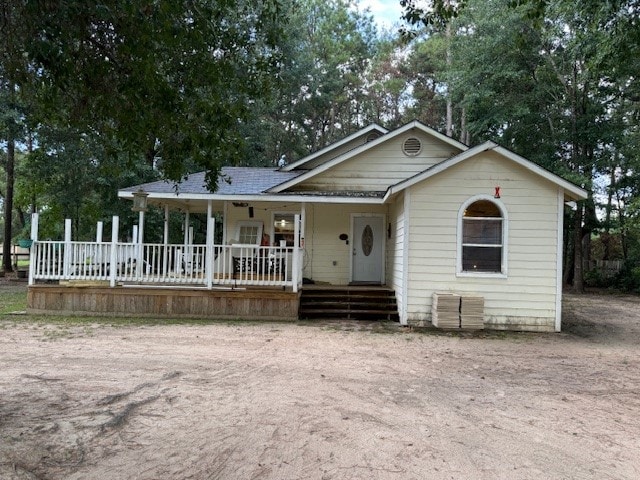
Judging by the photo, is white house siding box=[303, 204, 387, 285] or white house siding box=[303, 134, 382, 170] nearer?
white house siding box=[303, 204, 387, 285]

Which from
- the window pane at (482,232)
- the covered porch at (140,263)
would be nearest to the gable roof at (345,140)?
the covered porch at (140,263)

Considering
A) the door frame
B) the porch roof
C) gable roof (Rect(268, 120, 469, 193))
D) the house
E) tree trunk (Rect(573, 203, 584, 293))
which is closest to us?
the house

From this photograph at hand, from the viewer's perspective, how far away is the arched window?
9484 mm

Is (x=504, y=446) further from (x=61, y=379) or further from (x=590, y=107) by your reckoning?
(x=590, y=107)

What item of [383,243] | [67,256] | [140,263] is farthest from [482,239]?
[67,256]

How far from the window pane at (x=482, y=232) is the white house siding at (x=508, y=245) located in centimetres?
22

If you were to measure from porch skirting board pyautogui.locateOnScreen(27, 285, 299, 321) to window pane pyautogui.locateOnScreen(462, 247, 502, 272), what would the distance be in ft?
12.2

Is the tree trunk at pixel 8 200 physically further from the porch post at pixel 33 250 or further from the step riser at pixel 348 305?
the step riser at pixel 348 305

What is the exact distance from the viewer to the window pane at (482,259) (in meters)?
9.51

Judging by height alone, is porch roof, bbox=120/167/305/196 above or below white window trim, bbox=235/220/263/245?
above

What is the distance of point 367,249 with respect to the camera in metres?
12.6

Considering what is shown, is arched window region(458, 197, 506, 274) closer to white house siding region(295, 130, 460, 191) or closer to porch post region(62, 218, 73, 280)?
white house siding region(295, 130, 460, 191)

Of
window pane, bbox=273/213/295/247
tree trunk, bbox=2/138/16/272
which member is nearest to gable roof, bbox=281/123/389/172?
window pane, bbox=273/213/295/247

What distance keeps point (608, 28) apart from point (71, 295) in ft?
40.2
